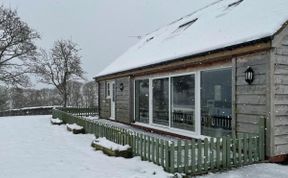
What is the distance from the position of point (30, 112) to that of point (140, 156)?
896 inches

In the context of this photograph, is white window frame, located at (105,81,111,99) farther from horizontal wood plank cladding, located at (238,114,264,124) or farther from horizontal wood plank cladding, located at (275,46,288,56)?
horizontal wood plank cladding, located at (275,46,288,56)

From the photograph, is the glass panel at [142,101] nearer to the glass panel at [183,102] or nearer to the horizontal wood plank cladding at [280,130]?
the glass panel at [183,102]

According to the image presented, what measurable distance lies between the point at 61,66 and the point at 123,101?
16950 millimetres

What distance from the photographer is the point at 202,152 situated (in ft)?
23.4

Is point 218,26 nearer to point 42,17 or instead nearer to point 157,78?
point 157,78

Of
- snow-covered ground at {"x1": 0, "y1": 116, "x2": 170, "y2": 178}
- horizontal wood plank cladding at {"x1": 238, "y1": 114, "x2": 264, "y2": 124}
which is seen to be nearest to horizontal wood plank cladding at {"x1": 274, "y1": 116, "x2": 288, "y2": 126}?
horizontal wood plank cladding at {"x1": 238, "y1": 114, "x2": 264, "y2": 124}

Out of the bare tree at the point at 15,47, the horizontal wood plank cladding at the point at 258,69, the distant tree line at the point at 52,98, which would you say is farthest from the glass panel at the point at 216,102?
the distant tree line at the point at 52,98

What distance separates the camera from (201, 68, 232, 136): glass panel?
29.5 feet

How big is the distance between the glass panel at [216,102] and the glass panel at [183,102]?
0.63 metres

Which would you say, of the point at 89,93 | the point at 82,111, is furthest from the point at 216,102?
the point at 89,93

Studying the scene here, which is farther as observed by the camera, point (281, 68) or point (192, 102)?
point (192, 102)

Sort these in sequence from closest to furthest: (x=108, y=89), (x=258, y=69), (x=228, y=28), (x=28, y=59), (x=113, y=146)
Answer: (x=258, y=69)
(x=113, y=146)
(x=228, y=28)
(x=108, y=89)
(x=28, y=59)

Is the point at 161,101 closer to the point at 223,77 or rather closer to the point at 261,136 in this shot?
the point at 223,77

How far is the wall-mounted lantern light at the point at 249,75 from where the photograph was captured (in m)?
7.86
